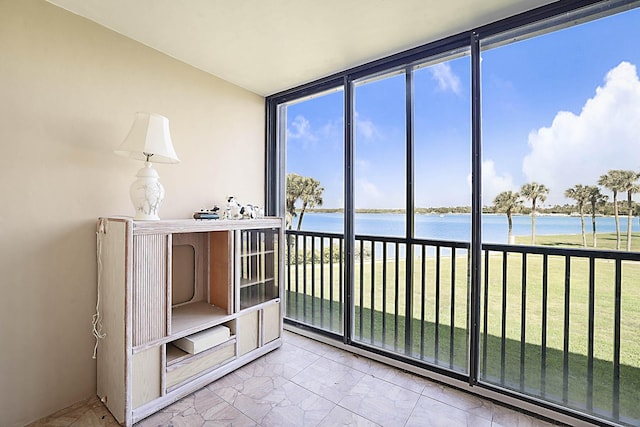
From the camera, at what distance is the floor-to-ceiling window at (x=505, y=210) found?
5.37ft

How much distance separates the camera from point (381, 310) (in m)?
2.53

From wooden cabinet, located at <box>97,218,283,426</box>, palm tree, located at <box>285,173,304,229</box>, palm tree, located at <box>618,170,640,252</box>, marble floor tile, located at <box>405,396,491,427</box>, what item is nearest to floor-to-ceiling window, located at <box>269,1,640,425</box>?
palm tree, located at <box>618,170,640,252</box>

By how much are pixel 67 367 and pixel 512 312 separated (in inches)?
119

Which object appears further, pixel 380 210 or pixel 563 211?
pixel 380 210

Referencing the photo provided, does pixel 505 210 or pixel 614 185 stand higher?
pixel 614 185

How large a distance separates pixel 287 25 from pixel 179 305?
7.57 ft

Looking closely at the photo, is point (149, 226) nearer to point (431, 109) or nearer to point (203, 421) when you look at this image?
point (203, 421)

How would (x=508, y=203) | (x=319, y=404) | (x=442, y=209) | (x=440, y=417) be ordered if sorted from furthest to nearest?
1. (x=442, y=209)
2. (x=508, y=203)
3. (x=319, y=404)
4. (x=440, y=417)

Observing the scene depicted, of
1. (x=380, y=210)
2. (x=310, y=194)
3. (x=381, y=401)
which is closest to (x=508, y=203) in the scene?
(x=380, y=210)

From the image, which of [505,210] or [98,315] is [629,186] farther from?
[98,315]

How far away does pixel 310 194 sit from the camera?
2.98m

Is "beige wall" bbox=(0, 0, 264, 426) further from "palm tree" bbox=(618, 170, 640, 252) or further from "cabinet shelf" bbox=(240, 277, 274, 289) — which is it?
"palm tree" bbox=(618, 170, 640, 252)

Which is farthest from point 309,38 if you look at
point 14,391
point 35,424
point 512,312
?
point 35,424

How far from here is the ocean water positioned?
1752 mm
